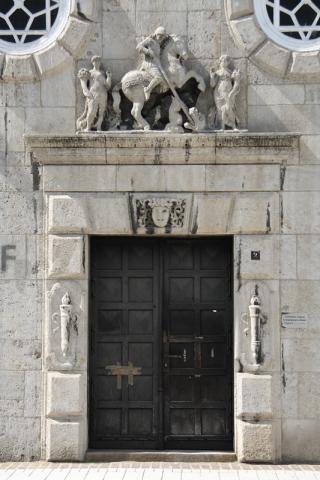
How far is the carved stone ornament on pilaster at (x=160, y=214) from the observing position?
11492 mm

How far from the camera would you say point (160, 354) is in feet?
38.7

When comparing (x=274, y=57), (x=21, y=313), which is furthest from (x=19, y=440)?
(x=274, y=57)

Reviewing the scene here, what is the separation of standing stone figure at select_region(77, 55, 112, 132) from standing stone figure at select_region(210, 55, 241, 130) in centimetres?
138

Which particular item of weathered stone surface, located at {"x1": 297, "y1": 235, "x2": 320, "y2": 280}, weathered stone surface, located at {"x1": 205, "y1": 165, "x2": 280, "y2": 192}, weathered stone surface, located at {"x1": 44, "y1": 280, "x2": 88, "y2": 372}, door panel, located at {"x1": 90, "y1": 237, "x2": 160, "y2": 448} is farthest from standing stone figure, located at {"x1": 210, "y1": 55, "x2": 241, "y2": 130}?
weathered stone surface, located at {"x1": 44, "y1": 280, "x2": 88, "y2": 372}

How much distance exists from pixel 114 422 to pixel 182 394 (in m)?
0.95

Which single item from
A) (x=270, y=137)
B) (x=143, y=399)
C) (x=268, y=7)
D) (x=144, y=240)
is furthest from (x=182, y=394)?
(x=268, y=7)

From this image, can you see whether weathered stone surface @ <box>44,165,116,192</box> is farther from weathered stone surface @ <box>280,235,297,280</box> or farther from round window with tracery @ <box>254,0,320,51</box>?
round window with tracery @ <box>254,0,320,51</box>

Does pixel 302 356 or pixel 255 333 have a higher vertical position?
pixel 255 333

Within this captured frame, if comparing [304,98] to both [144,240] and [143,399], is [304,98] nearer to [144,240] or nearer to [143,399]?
[144,240]

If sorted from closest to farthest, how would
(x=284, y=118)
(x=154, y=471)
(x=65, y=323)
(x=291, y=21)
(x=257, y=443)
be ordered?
(x=154, y=471)
(x=257, y=443)
(x=65, y=323)
(x=284, y=118)
(x=291, y=21)

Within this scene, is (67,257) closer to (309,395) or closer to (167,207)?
(167,207)

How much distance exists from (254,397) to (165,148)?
330cm

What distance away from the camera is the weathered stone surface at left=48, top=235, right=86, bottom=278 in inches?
453

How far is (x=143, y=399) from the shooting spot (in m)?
11.8
